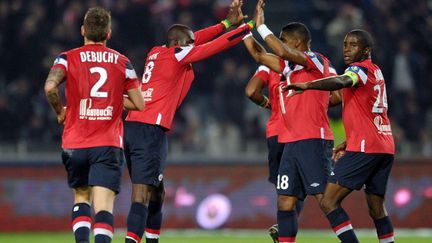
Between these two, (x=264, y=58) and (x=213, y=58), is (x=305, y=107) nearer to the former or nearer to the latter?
(x=264, y=58)

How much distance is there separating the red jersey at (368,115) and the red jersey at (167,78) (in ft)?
4.17

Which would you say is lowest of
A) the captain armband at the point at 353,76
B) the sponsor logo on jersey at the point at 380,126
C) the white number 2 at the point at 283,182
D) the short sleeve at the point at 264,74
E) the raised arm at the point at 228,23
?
the white number 2 at the point at 283,182

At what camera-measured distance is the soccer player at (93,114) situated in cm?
859

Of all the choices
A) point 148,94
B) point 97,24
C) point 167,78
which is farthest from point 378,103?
point 97,24

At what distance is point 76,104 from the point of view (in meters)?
8.67

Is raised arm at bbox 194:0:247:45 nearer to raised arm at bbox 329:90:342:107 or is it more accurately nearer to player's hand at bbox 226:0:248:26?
player's hand at bbox 226:0:248:26

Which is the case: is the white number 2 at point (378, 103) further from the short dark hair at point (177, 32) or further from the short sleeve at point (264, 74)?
the short dark hair at point (177, 32)

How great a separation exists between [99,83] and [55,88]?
1.33 feet

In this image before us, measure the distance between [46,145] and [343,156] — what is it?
7.21 metres

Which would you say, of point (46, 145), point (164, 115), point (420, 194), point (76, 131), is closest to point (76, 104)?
point (76, 131)

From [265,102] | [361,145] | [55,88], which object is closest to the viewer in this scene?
[55,88]

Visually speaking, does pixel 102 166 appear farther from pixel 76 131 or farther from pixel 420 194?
pixel 420 194

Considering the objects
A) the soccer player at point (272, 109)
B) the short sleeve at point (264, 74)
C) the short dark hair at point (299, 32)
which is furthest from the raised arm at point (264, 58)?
the short sleeve at point (264, 74)

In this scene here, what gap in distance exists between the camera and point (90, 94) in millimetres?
8641
